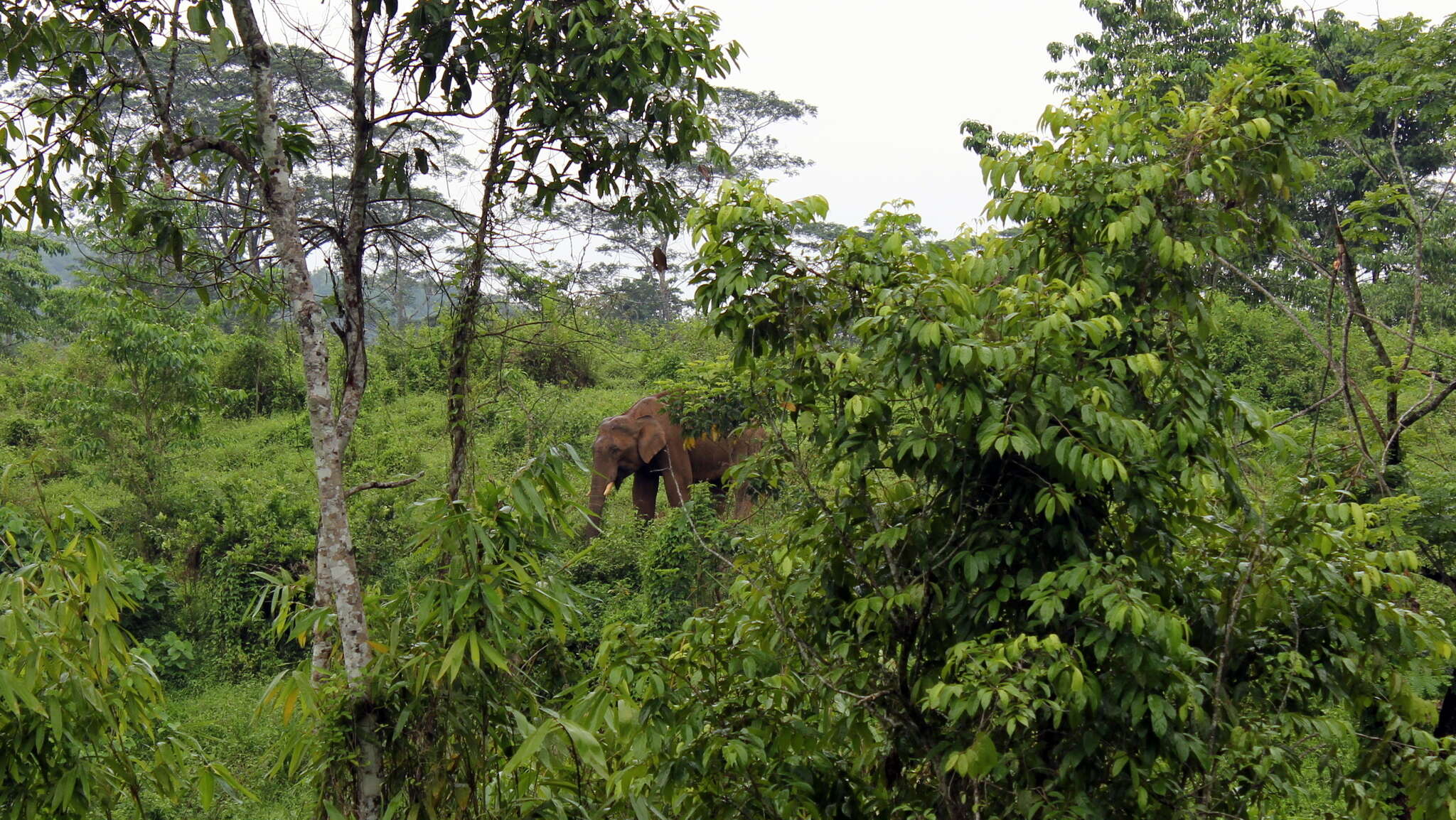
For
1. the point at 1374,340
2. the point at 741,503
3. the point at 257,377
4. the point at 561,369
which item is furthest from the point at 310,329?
the point at 257,377

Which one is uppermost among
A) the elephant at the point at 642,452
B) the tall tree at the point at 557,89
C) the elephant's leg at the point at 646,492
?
the tall tree at the point at 557,89

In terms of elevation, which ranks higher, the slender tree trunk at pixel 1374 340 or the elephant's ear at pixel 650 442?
the slender tree trunk at pixel 1374 340

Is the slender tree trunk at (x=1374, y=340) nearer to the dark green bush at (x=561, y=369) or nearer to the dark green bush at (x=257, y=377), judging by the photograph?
the dark green bush at (x=561, y=369)

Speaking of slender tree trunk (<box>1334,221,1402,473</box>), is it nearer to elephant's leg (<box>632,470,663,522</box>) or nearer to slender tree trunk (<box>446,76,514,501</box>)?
slender tree trunk (<box>446,76,514,501</box>)

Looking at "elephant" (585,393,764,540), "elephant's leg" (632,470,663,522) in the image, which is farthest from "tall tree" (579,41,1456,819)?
"elephant's leg" (632,470,663,522)

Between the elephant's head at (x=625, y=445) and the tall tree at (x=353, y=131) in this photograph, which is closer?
the tall tree at (x=353, y=131)

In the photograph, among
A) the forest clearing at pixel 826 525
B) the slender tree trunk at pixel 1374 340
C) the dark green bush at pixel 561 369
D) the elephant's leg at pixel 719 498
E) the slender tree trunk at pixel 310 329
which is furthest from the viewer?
the dark green bush at pixel 561 369

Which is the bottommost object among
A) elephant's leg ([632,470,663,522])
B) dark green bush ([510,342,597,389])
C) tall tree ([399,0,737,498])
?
elephant's leg ([632,470,663,522])

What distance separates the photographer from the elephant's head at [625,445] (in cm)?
1007

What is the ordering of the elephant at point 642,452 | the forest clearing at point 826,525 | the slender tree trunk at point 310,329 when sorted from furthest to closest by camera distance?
the elephant at point 642,452 < the slender tree trunk at point 310,329 < the forest clearing at point 826,525

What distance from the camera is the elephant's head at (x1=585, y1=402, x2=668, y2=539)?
1007 cm

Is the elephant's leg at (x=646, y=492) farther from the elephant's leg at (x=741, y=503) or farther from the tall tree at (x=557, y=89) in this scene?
the tall tree at (x=557, y=89)

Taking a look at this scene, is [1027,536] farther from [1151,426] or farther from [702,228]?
[702,228]

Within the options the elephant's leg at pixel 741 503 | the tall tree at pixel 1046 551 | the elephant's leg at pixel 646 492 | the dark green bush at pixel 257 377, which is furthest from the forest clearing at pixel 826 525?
the dark green bush at pixel 257 377
